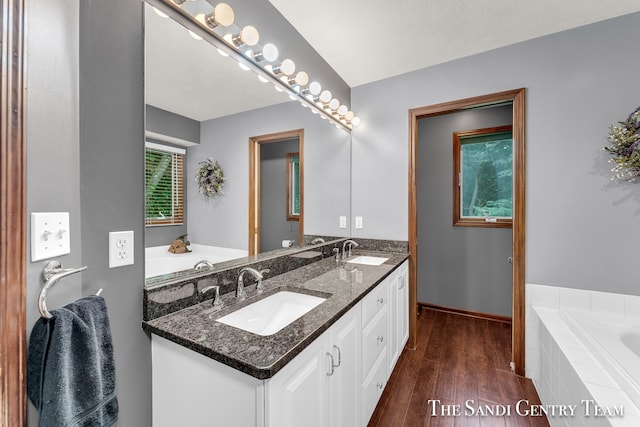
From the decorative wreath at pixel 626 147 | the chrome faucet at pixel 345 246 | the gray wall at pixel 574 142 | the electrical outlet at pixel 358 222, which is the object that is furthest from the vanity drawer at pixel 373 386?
the decorative wreath at pixel 626 147

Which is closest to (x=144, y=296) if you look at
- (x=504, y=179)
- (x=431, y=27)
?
(x=431, y=27)

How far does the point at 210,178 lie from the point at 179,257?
16.0 inches

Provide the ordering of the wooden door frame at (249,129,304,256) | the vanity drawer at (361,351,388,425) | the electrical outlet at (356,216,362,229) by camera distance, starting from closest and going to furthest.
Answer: the vanity drawer at (361,351,388,425), the wooden door frame at (249,129,304,256), the electrical outlet at (356,216,362,229)

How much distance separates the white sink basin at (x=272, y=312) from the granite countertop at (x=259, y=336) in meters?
0.03

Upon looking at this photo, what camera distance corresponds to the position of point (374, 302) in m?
1.58

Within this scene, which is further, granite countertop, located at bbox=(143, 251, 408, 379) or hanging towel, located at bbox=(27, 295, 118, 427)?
granite countertop, located at bbox=(143, 251, 408, 379)

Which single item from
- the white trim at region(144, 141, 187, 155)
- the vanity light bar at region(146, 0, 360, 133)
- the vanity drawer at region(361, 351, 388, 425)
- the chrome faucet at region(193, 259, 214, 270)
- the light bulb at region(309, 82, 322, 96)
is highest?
the light bulb at region(309, 82, 322, 96)

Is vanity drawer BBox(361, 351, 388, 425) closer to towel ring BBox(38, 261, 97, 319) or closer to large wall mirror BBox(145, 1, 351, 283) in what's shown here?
large wall mirror BBox(145, 1, 351, 283)

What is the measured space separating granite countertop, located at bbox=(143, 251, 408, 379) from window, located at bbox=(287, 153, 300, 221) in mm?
529

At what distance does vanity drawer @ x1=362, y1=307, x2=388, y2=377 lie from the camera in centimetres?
141

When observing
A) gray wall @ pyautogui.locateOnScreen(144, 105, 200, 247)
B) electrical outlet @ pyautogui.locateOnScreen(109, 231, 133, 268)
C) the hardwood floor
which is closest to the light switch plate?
electrical outlet @ pyautogui.locateOnScreen(109, 231, 133, 268)

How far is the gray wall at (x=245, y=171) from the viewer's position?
1.29m

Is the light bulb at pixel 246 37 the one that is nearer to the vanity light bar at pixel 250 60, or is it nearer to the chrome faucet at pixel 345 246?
the vanity light bar at pixel 250 60

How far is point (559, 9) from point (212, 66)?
2.12 meters
